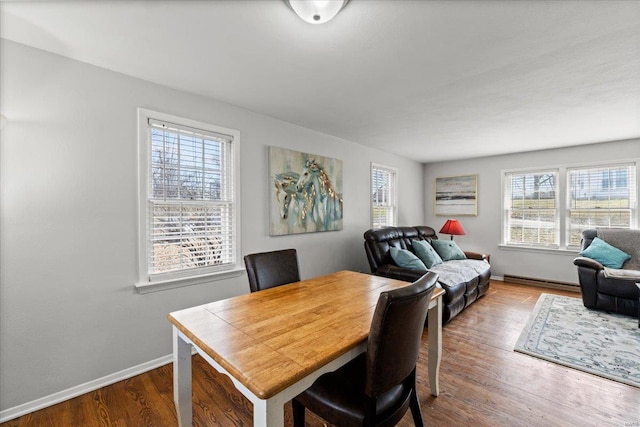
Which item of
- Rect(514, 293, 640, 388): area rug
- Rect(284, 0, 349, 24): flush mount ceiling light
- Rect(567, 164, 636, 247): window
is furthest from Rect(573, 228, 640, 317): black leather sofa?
Rect(284, 0, 349, 24): flush mount ceiling light

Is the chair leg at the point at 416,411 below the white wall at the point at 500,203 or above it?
below

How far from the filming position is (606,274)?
3.26 m

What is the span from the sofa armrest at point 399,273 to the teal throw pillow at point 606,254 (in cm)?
245

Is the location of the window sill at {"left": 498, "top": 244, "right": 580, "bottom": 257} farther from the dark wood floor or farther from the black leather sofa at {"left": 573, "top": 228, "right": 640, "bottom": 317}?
the dark wood floor

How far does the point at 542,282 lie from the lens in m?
4.67

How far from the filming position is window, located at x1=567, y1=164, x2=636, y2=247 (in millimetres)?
4125

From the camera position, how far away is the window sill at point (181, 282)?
7.33 ft

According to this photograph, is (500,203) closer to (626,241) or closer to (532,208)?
(532,208)

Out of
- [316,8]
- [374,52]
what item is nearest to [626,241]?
[374,52]

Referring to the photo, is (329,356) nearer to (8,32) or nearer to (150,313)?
(150,313)

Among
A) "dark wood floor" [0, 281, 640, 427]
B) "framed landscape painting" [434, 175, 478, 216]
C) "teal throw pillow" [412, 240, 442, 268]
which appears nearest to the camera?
"dark wood floor" [0, 281, 640, 427]

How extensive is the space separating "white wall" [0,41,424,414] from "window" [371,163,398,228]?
303cm

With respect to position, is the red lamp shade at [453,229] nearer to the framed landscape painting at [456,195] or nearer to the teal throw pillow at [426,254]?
the framed landscape painting at [456,195]

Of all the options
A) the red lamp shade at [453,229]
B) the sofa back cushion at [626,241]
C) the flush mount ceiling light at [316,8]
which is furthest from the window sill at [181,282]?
the sofa back cushion at [626,241]
